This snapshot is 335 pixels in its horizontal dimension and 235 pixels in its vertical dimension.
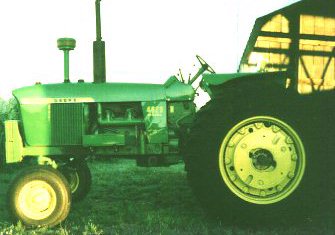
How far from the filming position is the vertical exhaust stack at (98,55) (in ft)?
18.5

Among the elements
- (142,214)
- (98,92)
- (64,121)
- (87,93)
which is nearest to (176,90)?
(98,92)

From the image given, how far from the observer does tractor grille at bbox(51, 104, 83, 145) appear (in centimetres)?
477

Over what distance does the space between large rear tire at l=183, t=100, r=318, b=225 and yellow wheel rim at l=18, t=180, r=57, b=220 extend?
125 cm

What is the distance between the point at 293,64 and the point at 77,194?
11.1 metres

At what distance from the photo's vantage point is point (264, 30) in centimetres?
1476

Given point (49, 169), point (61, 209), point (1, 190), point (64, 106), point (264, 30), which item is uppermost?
point (264, 30)

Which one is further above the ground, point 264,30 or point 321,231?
point 264,30

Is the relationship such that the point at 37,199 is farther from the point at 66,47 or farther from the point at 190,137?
the point at 66,47

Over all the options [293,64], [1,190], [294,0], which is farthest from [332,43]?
[1,190]

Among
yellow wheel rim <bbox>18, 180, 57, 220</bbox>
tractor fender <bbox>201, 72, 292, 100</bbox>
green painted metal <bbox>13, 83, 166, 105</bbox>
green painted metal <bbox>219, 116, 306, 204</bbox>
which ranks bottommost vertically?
yellow wheel rim <bbox>18, 180, 57, 220</bbox>

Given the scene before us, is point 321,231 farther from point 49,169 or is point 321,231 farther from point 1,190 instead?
point 1,190

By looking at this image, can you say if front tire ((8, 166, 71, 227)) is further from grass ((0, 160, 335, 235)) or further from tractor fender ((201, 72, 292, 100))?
tractor fender ((201, 72, 292, 100))

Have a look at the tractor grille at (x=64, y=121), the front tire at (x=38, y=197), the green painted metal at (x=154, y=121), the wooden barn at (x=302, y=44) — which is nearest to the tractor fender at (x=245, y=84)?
the green painted metal at (x=154, y=121)

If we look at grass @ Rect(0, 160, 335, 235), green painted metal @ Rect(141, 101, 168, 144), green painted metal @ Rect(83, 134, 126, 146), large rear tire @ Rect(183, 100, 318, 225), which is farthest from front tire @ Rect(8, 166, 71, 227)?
large rear tire @ Rect(183, 100, 318, 225)
